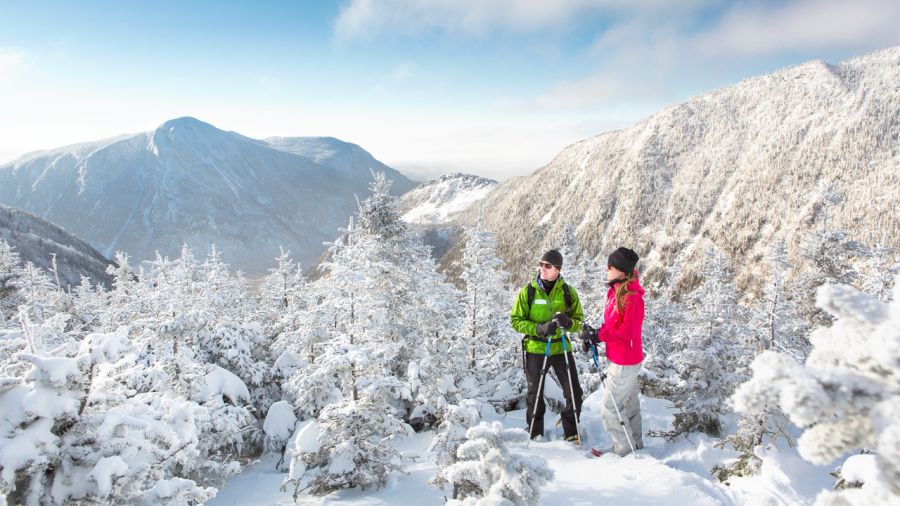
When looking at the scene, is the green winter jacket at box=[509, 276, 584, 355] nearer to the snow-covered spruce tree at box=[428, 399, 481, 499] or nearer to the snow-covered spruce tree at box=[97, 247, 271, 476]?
the snow-covered spruce tree at box=[428, 399, 481, 499]

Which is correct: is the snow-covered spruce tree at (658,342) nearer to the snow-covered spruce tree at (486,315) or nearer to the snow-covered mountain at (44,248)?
the snow-covered spruce tree at (486,315)

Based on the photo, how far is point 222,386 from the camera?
11117 millimetres

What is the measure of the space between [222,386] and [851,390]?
492 inches

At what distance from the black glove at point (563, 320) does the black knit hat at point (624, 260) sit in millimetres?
1017

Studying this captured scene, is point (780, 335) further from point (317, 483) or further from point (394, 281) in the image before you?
point (317, 483)

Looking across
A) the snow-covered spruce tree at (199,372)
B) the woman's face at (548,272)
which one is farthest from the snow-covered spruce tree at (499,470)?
the snow-covered spruce tree at (199,372)

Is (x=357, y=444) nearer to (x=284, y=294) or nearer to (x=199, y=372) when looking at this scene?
(x=199, y=372)

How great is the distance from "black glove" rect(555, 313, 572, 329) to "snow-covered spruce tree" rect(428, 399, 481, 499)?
2.02 m

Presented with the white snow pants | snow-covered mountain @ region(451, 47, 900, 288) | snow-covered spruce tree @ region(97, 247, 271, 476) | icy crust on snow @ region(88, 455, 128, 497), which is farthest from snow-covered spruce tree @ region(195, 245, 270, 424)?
snow-covered mountain @ region(451, 47, 900, 288)

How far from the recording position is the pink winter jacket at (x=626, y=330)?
5.89m

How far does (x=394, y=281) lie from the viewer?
40.1 ft

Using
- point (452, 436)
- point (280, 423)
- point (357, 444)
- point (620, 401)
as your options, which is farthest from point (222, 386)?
point (620, 401)

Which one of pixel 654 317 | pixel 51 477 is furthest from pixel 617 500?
pixel 654 317

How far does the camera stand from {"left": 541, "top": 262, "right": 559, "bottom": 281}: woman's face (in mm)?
6661
